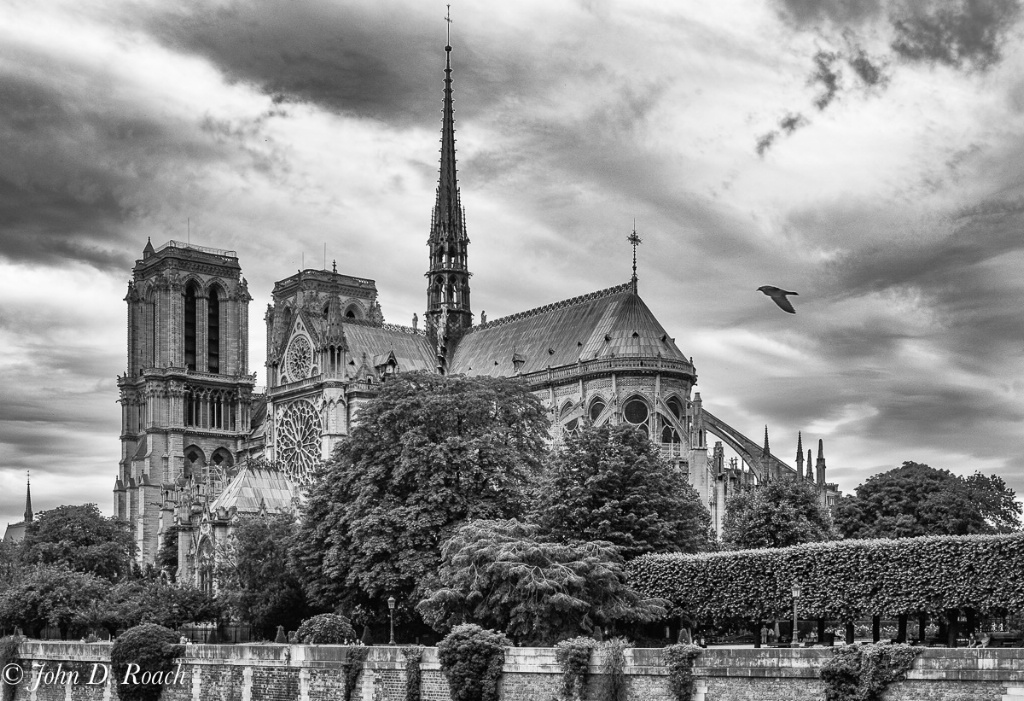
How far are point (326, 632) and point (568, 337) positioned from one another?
54.6m

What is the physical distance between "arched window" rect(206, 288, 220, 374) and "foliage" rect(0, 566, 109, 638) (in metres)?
67.5

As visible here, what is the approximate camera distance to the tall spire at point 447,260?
362 ft

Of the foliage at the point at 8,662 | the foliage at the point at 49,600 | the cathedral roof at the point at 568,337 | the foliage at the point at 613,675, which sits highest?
the cathedral roof at the point at 568,337

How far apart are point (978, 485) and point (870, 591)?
3420 centimetres

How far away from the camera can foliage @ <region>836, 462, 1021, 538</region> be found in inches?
2778

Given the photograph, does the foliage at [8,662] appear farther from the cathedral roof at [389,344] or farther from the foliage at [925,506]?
the cathedral roof at [389,344]

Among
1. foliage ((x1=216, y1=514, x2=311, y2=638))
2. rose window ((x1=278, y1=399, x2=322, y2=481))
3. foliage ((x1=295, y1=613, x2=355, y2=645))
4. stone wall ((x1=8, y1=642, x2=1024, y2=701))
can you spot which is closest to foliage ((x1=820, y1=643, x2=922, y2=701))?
stone wall ((x1=8, y1=642, x2=1024, y2=701))

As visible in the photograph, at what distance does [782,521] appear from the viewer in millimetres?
63438

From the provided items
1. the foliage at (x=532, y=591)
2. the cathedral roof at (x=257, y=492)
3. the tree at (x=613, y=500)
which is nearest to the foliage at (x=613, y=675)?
the foliage at (x=532, y=591)

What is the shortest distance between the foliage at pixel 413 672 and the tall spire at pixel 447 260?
232 feet

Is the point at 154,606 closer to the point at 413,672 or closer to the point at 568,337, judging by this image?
the point at 413,672

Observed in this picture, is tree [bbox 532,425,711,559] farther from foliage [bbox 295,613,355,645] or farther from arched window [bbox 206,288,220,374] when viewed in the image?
arched window [bbox 206,288,220,374]

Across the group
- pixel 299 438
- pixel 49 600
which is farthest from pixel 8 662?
pixel 299 438

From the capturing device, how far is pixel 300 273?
5423 inches
